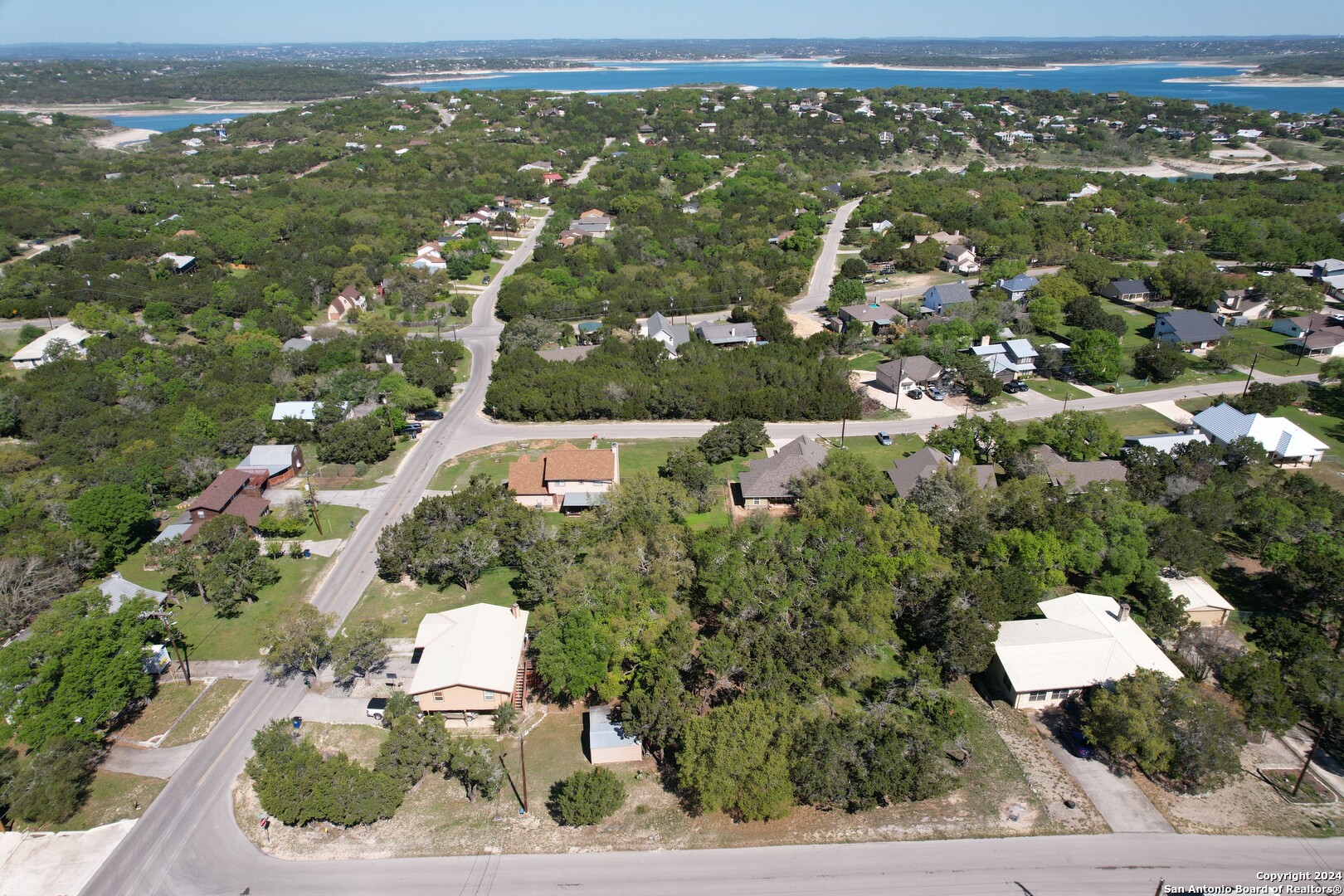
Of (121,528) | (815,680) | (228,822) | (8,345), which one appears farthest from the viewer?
(8,345)

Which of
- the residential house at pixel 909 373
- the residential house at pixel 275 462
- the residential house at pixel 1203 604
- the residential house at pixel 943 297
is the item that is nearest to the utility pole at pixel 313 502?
the residential house at pixel 275 462

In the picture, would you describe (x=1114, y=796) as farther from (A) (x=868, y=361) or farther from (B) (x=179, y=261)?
(B) (x=179, y=261)

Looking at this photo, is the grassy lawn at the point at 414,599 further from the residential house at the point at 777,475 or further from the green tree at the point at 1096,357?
the green tree at the point at 1096,357

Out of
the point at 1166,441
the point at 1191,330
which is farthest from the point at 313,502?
the point at 1191,330

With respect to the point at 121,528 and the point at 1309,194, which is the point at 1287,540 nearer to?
the point at 121,528

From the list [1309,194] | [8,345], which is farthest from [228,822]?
[1309,194]
